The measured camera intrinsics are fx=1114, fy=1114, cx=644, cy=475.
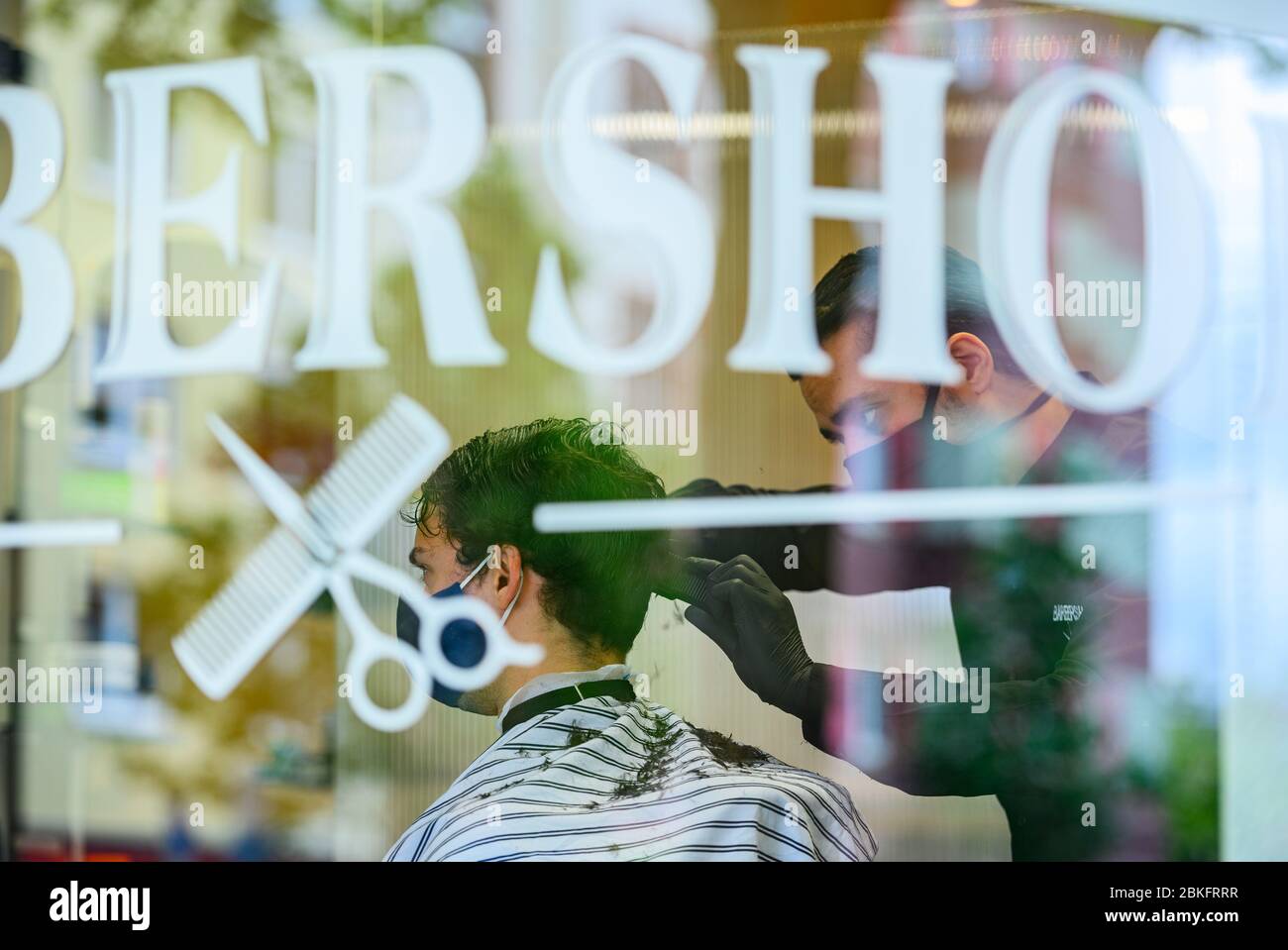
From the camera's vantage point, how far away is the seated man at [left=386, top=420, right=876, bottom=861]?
2291 mm

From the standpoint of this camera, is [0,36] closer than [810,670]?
No

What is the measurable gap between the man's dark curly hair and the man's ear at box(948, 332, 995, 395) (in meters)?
0.67

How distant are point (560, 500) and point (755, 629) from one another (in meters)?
0.49

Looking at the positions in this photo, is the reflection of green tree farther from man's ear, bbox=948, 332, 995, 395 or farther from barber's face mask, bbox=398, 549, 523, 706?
barber's face mask, bbox=398, 549, 523, 706

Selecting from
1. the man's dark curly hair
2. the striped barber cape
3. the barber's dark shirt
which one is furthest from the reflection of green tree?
the man's dark curly hair

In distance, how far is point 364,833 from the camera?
2363mm

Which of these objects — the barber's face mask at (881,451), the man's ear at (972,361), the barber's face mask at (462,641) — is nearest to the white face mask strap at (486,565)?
the barber's face mask at (462,641)

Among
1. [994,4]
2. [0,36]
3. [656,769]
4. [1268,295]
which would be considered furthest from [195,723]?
[1268,295]

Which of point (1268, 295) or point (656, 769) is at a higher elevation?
point (1268, 295)

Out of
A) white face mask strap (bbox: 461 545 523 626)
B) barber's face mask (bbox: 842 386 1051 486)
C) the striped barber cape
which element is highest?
barber's face mask (bbox: 842 386 1051 486)

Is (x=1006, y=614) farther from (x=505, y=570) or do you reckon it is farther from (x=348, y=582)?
(x=348, y=582)

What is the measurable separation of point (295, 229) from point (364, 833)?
4.25 feet

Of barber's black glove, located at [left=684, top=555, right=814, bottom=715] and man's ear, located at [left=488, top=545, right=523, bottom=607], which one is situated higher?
man's ear, located at [left=488, top=545, right=523, bottom=607]
